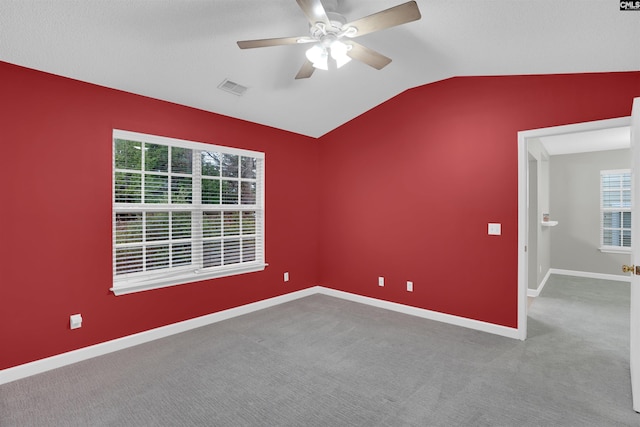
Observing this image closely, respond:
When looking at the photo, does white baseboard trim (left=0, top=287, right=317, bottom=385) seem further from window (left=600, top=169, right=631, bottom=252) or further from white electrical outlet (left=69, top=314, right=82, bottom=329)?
window (left=600, top=169, right=631, bottom=252)

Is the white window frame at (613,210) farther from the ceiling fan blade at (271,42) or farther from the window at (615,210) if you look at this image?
the ceiling fan blade at (271,42)

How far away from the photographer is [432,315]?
3.89 meters

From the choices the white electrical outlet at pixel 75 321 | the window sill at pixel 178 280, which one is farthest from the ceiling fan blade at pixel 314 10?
the white electrical outlet at pixel 75 321

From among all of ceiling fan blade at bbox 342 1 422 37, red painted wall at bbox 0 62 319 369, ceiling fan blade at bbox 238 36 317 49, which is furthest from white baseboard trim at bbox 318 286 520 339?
ceiling fan blade at bbox 238 36 317 49

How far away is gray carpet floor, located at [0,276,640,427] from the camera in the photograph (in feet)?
6.82

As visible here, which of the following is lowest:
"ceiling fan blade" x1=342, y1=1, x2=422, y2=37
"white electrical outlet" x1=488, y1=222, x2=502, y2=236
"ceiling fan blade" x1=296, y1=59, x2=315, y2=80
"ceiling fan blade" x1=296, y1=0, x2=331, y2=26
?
"white electrical outlet" x1=488, y1=222, x2=502, y2=236

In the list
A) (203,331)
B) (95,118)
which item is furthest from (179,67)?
(203,331)

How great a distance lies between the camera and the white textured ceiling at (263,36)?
7.18ft

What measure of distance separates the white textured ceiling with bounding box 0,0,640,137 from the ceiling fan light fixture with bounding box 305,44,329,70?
381 mm

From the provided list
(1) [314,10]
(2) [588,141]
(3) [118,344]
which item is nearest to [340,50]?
(1) [314,10]

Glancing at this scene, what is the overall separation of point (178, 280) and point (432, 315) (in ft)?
9.79

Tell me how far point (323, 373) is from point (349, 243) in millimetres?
2363

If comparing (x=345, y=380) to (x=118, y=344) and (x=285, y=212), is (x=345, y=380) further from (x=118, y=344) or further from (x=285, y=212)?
(x=285, y=212)

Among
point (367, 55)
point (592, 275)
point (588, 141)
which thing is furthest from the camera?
point (592, 275)
